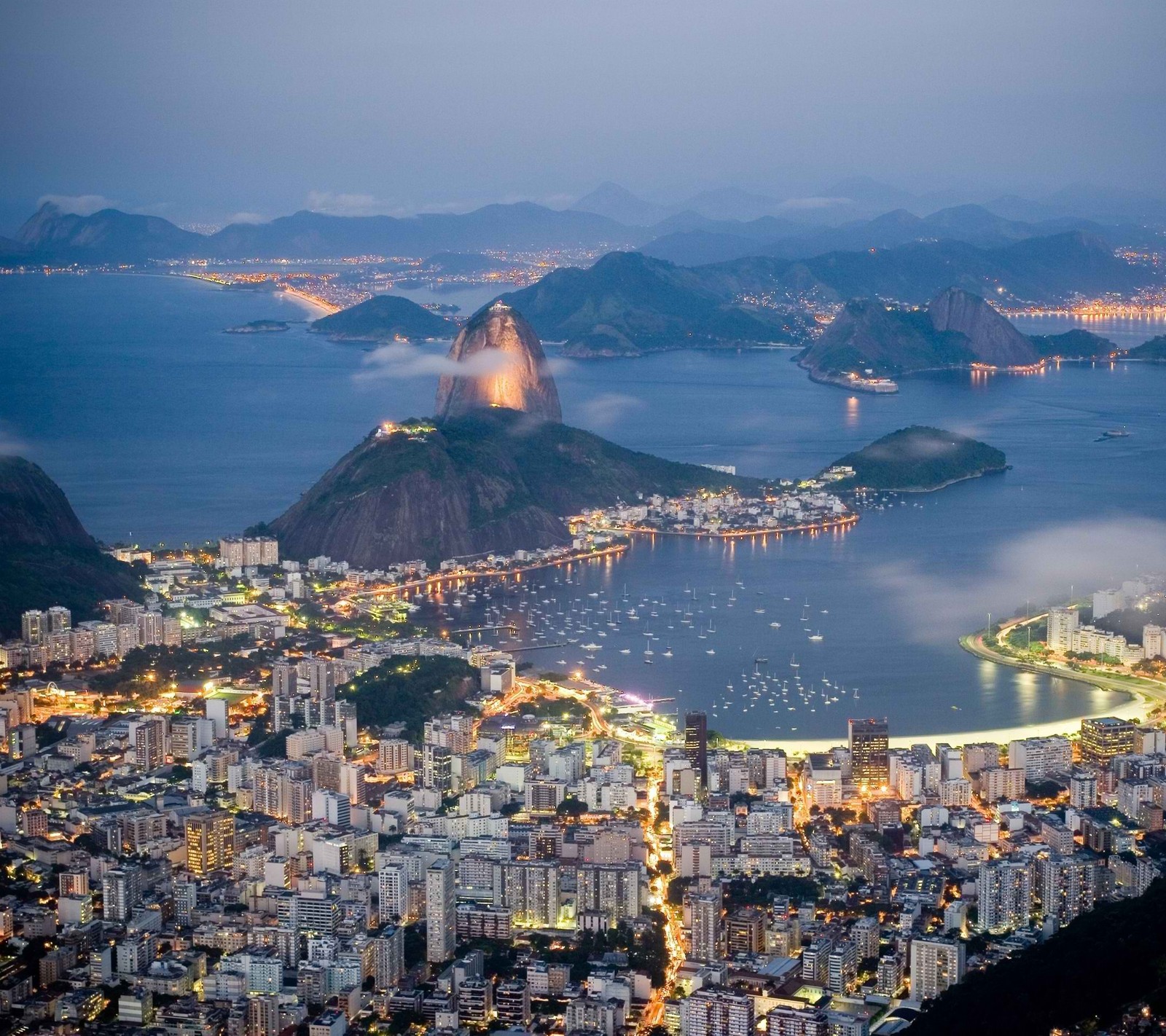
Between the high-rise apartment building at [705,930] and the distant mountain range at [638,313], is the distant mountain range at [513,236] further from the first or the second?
the high-rise apartment building at [705,930]

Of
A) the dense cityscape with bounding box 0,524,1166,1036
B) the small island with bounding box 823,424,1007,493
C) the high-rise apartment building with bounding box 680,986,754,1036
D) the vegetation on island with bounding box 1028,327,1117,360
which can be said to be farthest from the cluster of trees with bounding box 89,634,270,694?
the vegetation on island with bounding box 1028,327,1117,360

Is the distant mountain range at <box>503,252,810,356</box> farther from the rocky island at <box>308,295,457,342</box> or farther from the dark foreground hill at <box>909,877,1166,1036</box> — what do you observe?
the dark foreground hill at <box>909,877,1166,1036</box>

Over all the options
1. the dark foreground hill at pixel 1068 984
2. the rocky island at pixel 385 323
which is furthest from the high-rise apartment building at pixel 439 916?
the rocky island at pixel 385 323

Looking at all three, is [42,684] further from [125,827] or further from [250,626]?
[125,827]

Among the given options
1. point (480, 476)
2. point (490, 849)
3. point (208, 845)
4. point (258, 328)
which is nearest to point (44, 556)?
point (480, 476)

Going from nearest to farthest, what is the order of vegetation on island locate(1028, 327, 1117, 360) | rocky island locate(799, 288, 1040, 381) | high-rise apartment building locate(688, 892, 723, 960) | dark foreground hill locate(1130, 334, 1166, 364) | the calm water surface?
high-rise apartment building locate(688, 892, 723, 960) → the calm water surface → rocky island locate(799, 288, 1040, 381) → dark foreground hill locate(1130, 334, 1166, 364) → vegetation on island locate(1028, 327, 1117, 360)
